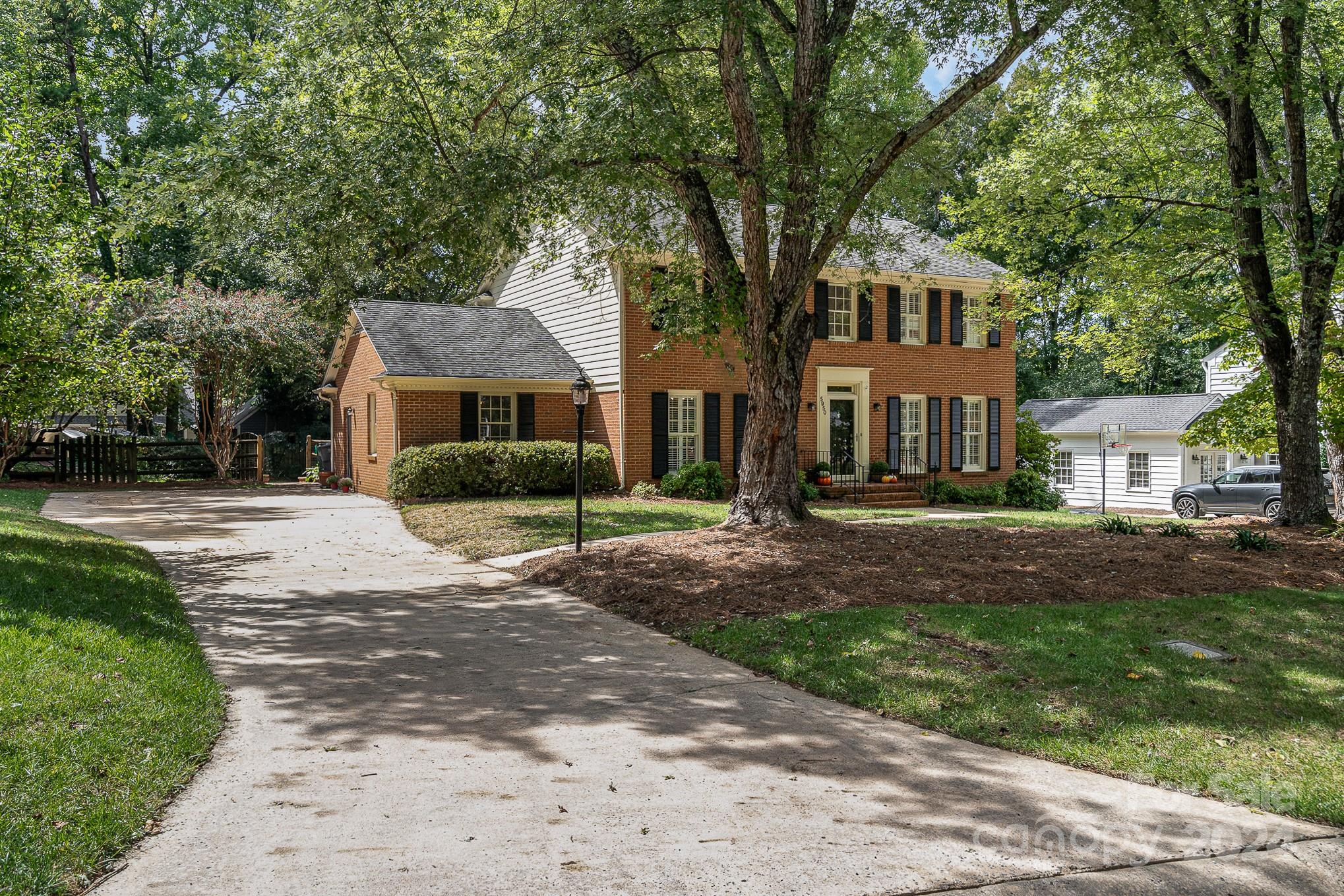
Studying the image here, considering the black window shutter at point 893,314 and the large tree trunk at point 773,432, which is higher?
the black window shutter at point 893,314

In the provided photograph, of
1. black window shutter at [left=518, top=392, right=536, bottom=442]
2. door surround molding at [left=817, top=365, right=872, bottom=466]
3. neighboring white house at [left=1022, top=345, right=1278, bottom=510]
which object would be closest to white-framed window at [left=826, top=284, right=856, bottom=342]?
door surround molding at [left=817, top=365, right=872, bottom=466]

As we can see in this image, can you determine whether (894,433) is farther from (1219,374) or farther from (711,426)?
(1219,374)

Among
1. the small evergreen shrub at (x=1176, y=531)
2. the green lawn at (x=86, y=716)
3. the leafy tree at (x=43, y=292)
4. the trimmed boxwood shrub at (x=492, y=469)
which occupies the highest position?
the leafy tree at (x=43, y=292)

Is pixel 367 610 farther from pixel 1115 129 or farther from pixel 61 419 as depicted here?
pixel 61 419

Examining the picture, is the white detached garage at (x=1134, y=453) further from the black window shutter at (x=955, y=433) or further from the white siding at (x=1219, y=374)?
the black window shutter at (x=955, y=433)

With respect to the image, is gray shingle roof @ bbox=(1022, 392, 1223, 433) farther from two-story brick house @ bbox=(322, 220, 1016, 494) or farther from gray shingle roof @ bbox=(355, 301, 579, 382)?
gray shingle roof @ bbox=(355, 301, 579, 382)

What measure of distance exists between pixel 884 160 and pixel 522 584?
6.59 metres

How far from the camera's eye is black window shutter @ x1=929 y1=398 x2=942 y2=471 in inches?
928

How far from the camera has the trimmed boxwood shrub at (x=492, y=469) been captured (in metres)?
19.3

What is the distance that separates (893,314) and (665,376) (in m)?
6.31

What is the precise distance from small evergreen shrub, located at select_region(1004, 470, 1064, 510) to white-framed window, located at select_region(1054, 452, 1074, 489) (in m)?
11.8

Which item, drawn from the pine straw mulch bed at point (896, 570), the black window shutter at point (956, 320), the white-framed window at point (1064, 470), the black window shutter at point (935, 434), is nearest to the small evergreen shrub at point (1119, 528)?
the pine straw mulch bed at point (896, 570)

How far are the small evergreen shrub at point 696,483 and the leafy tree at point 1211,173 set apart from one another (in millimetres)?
7322

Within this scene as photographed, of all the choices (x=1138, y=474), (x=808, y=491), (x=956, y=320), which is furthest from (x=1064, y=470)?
(x=808, y=491)
